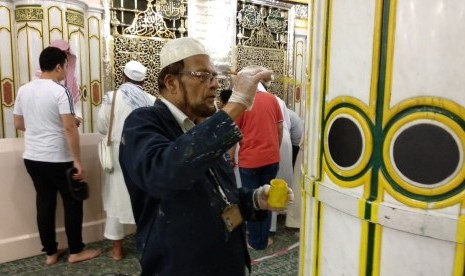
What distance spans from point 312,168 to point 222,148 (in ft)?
1.12

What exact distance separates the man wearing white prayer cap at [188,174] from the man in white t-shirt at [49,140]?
1740 millimetres

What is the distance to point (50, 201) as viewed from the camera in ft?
9.39

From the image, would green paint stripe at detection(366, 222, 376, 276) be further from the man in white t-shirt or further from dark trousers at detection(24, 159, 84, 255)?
dark trousers at detection(24, 159, 84, 255)

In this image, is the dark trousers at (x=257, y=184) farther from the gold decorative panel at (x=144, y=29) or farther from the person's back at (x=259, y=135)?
the gold decorative panel at (x=144, y=29)

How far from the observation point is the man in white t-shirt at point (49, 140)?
274 cm

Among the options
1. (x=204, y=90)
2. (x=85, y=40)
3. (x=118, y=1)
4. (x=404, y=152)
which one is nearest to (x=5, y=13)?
(x=85, y=40)

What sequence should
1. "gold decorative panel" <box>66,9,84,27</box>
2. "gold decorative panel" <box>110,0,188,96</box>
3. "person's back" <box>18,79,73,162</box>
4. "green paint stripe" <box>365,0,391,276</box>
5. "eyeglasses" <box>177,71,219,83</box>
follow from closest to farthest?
"green paint stripe" <box>365,0,391,276</box>
"eyeglasses" <box>177,71,219,83</box>
"person's back" <box>18,79,73,162</box>
"gold decorative panel" <box>66,9,84,27</box>
"gold decorative panel" <box>110,0,188,96</box>

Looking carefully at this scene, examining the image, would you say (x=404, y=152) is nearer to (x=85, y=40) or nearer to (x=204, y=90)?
(x=204, y=90)

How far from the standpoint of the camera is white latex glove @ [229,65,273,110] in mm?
1068

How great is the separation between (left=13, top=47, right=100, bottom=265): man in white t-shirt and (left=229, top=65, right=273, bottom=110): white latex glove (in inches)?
78.1

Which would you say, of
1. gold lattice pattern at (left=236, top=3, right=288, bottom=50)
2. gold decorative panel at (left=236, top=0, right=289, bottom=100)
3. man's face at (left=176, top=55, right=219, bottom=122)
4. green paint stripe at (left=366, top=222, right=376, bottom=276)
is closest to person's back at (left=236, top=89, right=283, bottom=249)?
man's face at (left=176, top=55, right=219, bottom=122)

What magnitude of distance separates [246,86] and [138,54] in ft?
16.1

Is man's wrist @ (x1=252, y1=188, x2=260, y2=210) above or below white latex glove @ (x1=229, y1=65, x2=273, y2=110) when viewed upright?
below

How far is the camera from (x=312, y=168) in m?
1.19
